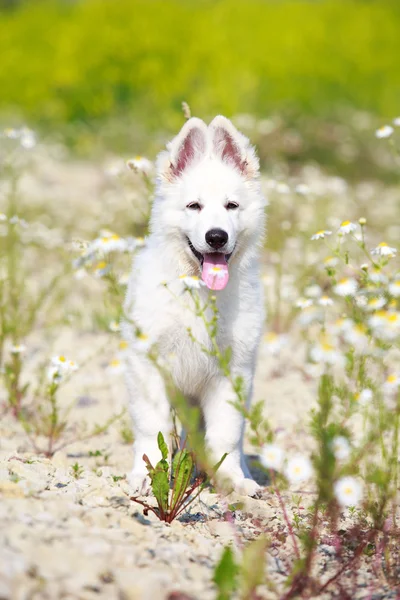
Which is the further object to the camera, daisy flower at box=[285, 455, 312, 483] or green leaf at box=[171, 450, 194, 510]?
green leaf at box=[171, 450, 194, 510]

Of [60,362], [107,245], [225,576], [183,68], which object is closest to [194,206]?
[107,245]

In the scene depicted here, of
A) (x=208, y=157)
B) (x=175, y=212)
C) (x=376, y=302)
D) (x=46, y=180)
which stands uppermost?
(x=46, y=180)

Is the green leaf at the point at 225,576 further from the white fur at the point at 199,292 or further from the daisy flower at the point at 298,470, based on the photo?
the white fur at the point at 199,292

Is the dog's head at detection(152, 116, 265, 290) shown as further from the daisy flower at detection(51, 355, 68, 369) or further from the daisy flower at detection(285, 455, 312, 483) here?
the daisy flower at detection(285, 455, 312, 483)

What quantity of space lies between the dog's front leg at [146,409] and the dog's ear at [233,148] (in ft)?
3.77

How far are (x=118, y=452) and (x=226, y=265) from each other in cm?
161

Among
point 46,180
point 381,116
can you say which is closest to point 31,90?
point 46,180

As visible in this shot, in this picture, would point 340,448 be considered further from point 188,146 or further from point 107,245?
point 188,146

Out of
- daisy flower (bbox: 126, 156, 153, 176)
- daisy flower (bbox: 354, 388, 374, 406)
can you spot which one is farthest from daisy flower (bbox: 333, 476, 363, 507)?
daisy flower (bbox: 126, 156, 153, 176)

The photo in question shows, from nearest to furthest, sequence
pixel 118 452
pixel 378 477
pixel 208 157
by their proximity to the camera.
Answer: pixel 378 477, pixel 208 157, pixel 118 452

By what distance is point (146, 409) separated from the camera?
146 inches

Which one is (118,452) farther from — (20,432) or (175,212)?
(175,212)

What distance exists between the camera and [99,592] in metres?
2.17

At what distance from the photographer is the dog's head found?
3.55 metres
